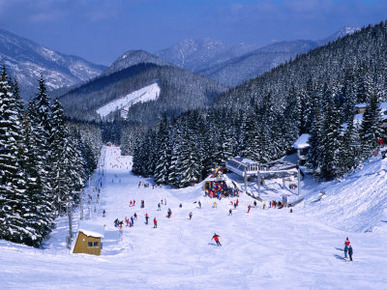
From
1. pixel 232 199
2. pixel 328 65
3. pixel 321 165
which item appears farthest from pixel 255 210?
pixel 328 65

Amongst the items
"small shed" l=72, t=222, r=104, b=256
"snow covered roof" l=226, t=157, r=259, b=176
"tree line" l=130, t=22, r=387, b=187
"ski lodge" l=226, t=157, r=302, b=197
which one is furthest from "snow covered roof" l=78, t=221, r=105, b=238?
"tree line" l=130, t=22, r=387, b=187

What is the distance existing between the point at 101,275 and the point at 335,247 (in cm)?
1771

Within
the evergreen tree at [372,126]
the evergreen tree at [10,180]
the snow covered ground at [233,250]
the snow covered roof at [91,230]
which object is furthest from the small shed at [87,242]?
the evergreen tree at [372,126]

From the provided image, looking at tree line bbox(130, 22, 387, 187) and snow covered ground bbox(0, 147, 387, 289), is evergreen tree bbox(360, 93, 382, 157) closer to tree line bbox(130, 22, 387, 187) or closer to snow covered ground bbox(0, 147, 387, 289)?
tree line bbox(130, 22, 387, 187)

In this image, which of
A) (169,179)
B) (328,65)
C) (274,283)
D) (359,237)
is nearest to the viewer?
(274,283)

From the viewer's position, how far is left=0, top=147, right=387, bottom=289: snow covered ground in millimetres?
16314

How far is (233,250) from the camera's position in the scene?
2617 cm

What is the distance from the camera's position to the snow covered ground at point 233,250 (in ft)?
53.5

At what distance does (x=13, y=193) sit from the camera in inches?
882

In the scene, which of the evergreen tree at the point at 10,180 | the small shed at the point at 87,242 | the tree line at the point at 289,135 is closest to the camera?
the evergreen tree at the point at 10,180

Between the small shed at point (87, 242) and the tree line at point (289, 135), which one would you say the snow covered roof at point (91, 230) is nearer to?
the small shed at point (87, 242)

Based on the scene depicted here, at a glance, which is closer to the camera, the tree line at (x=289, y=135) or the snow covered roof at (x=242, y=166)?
the tree line at (x=289, y=135)

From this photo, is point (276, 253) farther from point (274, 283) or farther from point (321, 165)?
point (321, 165)

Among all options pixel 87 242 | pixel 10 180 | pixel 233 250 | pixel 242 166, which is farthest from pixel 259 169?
pixel 10 180
